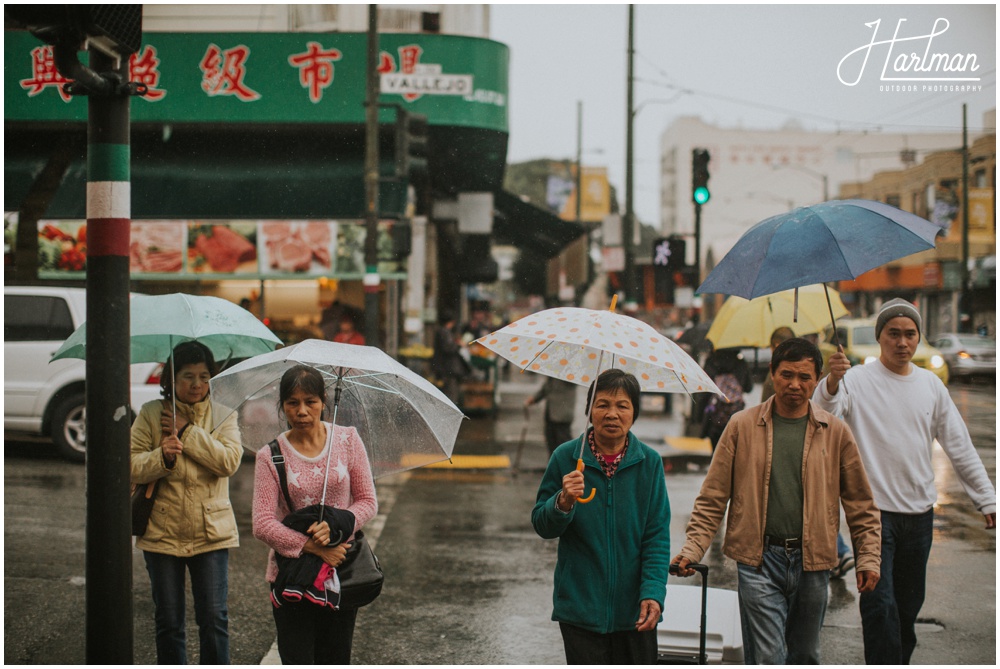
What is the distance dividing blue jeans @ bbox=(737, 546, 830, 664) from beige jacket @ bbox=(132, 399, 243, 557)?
2326mm

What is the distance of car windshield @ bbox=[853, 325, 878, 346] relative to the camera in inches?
1009

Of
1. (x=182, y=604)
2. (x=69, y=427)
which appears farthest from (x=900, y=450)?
(x=69, y=427)

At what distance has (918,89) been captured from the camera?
27.5 feet

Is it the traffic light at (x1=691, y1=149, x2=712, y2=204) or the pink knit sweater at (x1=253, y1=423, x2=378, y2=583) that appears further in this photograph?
the traffic light at (x1=691, y1=149, x2=712, y2=204)

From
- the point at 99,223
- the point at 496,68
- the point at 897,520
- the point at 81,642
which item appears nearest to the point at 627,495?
the point at 897,520


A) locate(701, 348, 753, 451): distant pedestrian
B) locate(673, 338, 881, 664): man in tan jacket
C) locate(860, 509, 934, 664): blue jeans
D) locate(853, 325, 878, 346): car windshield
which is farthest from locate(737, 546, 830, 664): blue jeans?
locate(853, 325, 878, 346): car windshield

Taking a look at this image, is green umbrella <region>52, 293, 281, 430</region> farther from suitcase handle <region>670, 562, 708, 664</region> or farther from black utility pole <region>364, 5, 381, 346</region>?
black utility pole <region>364, 5, 381, 346</region>

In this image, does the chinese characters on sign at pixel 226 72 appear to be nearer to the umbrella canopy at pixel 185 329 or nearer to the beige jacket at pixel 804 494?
the umbrella canopy at pixel 185 329

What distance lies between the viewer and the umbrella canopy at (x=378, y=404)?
4.31 meters

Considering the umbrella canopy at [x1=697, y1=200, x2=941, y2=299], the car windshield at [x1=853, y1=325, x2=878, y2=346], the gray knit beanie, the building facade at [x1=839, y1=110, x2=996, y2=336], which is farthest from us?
the building facade at [x1=839, y1=110, x2=996, y2=336]

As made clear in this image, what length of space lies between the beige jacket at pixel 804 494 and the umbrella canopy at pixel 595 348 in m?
0.34

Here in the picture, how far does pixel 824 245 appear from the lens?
14.8 ft

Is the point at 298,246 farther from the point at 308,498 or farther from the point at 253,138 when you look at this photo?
the point at 308,498

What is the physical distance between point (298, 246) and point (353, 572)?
14.2 meters
